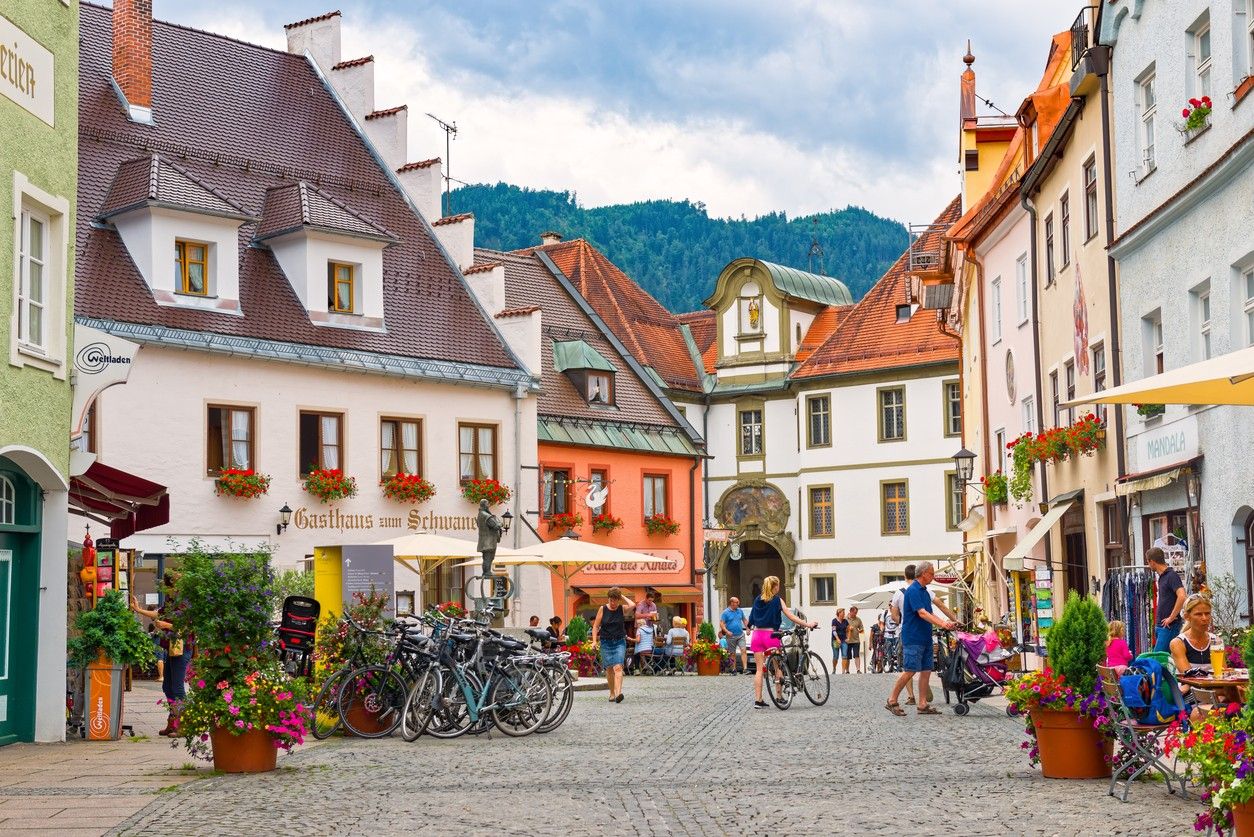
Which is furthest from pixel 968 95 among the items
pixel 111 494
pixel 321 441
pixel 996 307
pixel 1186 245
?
pixel 111 494

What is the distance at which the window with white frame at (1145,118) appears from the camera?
69.2 feet

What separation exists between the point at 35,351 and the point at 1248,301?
11953mm

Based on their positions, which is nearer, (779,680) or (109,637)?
(109,637)

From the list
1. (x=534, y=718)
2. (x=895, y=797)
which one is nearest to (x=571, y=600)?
(x=534, y=718)

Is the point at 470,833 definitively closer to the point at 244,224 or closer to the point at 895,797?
the point at 895,797

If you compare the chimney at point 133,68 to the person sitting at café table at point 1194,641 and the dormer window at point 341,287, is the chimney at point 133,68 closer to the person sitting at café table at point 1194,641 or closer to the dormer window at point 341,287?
the dormer window at point 341,287

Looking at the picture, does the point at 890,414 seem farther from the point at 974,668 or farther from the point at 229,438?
the point at 974,668

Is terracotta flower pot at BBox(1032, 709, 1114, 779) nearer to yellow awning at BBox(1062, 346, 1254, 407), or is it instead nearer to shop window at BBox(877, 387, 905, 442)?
yellow awning at BBox(1062, 346, 1254, 407)

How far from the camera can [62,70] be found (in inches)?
690

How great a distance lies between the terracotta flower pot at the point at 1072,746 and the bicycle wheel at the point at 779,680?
9712 mm

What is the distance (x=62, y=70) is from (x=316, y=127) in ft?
67.3

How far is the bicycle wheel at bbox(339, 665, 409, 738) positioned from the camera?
17.0 meters

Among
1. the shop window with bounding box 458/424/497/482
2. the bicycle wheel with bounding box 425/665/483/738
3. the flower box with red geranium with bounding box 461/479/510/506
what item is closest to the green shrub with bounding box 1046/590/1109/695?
the bicycle wheel with bounding box 425/665/483/738

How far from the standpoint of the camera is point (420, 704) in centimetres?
1680
